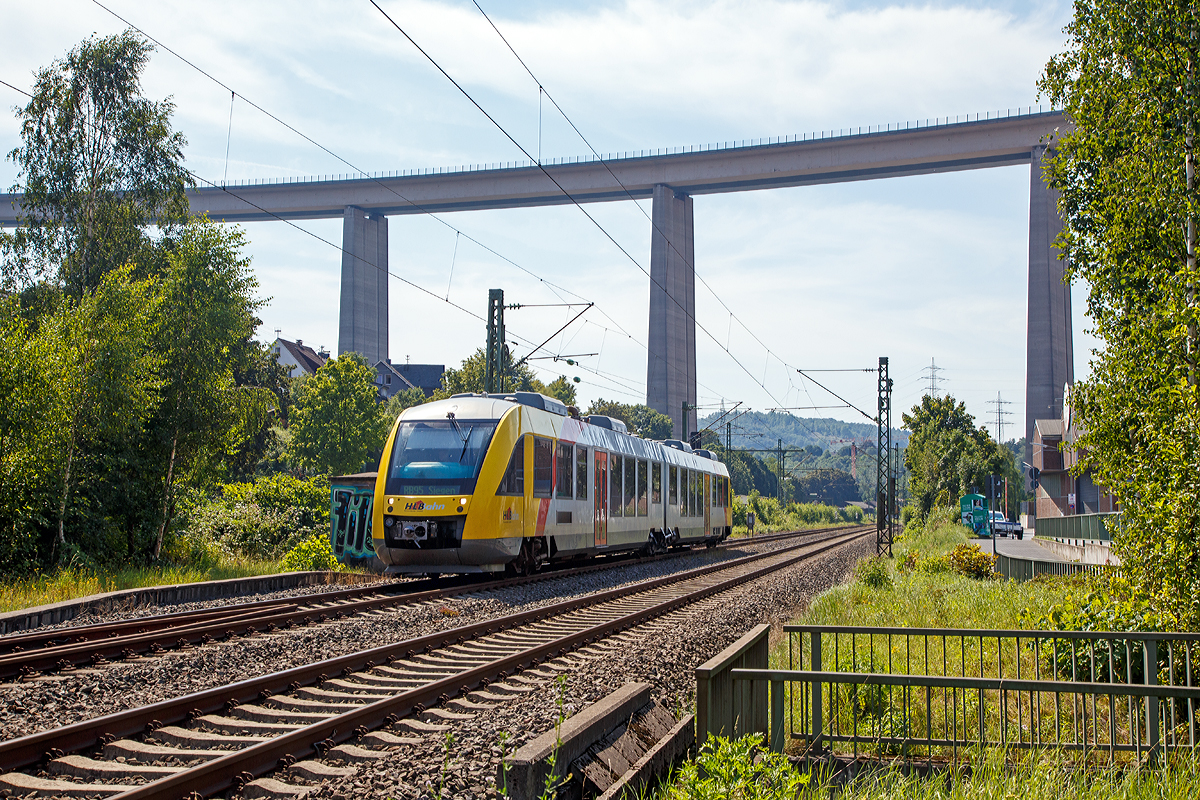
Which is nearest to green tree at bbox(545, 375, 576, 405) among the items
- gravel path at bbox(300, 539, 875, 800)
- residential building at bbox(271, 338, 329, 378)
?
residential building at bbox(271, 338, 329, 378)

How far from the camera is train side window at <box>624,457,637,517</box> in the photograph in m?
23.9

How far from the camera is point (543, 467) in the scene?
59.6 ft

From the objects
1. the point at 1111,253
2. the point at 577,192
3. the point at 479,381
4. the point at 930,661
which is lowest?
the point at 930,661

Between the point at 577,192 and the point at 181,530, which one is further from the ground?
the point at 577,192

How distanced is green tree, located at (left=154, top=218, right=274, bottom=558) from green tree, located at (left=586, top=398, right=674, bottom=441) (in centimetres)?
6120

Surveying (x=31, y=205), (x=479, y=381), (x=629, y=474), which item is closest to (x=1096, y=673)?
(x=629, y=474)

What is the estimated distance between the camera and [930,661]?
34.6 ft

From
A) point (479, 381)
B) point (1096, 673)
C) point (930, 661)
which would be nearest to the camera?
point (1096, 673)

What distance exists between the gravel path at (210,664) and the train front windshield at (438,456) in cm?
215

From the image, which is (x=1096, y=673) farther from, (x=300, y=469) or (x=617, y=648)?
(x=300, y=469)

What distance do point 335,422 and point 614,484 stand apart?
129ft

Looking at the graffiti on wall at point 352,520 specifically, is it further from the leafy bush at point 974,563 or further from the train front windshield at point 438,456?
the leafy bush at point 974,563

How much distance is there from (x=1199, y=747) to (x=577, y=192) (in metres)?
78.2

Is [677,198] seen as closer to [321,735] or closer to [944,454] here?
[944,454]
